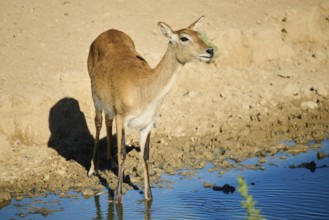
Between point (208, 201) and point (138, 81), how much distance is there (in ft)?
6.31

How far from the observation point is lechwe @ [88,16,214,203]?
26.7ft

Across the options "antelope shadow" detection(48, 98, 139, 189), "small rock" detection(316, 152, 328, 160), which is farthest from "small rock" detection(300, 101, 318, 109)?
"antelope shadow" detection(48, 98, 139, 189)

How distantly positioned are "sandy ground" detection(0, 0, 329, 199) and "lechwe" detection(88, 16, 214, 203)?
0.96 m

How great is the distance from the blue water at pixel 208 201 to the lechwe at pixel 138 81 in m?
0.34

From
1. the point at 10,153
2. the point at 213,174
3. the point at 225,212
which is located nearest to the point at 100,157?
the point at 10,153

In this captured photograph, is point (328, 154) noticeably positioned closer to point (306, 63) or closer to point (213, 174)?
point (213, 174)

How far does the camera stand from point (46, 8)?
1423 centimetres

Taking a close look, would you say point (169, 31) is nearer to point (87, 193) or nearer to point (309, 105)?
point (87, 193)

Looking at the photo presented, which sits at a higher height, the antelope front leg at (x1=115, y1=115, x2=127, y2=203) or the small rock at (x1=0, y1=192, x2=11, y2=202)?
the antelope front leg at (x1=115, y1=115, x2=127, y2=203)

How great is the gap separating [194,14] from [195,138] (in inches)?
163

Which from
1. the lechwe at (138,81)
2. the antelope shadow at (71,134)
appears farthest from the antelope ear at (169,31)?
the antelope shadow at (71,134)

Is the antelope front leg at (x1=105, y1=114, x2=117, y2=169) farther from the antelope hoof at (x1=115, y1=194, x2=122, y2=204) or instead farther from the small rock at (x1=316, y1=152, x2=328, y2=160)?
the small rock at (x1=316, y1=152, x2=328, y2=160)

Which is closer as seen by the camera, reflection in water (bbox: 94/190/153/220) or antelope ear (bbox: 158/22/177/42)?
reflection in water (bbox: 94/190/153/220)

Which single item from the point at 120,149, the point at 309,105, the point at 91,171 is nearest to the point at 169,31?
the point at 120,149
